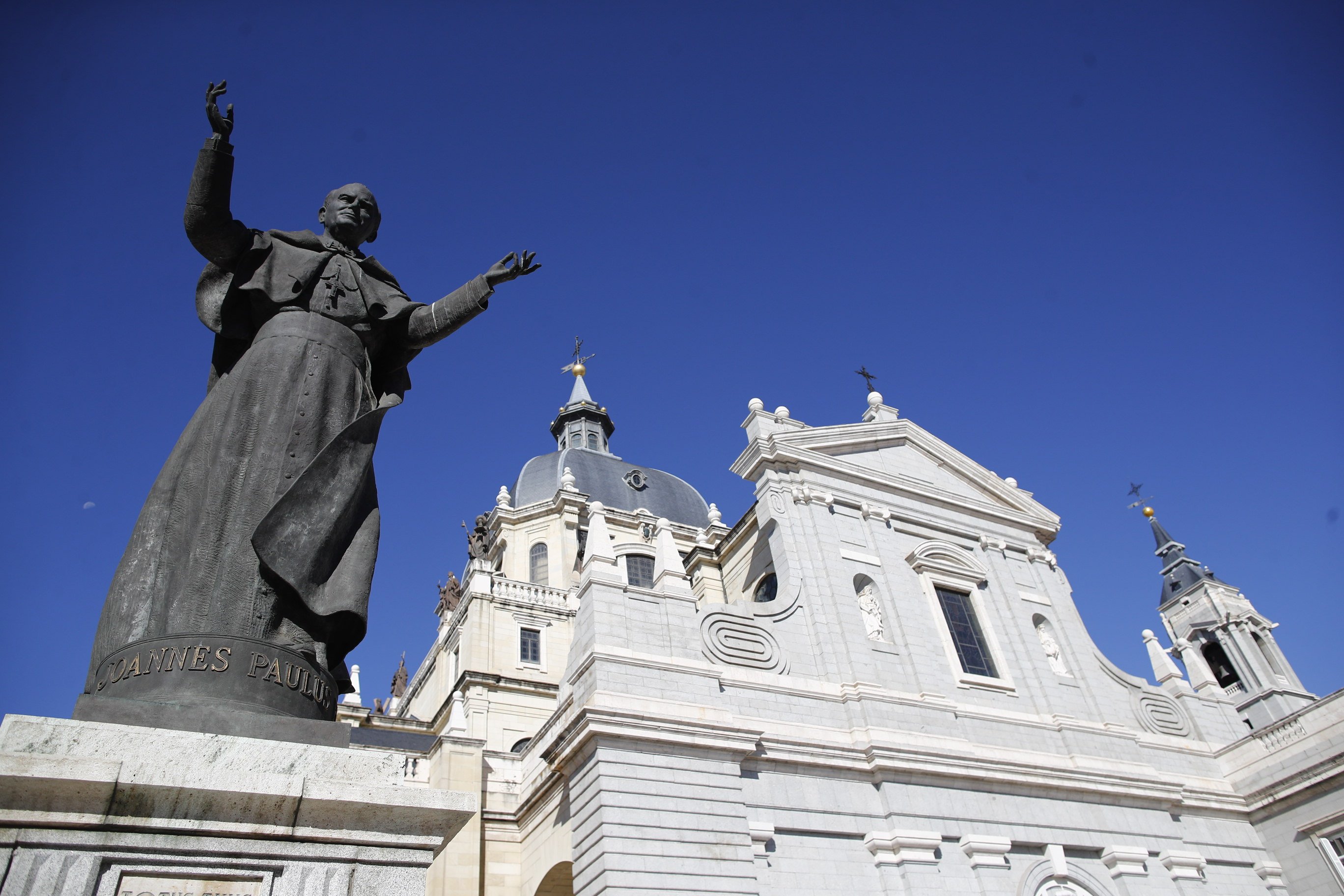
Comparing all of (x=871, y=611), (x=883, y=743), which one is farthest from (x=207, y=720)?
(x=871, y=611)

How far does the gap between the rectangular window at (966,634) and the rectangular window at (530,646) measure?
44.7 feet

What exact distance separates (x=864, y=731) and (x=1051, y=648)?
7437 millimetres

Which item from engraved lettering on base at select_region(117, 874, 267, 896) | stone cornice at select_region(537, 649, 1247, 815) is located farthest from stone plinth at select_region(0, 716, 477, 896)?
stone cornice at select_region(537, 649, 1247, 815)

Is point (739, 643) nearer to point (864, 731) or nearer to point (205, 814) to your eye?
point (864, 731)

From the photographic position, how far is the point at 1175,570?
48.6 m

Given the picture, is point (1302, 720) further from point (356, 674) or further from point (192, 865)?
point (356, 674)

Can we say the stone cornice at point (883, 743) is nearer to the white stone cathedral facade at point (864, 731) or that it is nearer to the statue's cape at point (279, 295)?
the white stone cathedral facade at point (864, 731)

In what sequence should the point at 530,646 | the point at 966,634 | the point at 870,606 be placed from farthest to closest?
the point at 530,646 < the point at 966,634 < the point at 870,606

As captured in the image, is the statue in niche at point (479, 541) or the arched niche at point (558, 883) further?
the statue in niche at point (479, 541)

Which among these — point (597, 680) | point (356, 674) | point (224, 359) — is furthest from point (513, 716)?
point (224, 359)

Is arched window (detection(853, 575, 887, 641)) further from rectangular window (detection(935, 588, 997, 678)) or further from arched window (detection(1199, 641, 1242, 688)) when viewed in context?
arched window (detection(1199, 641, 1242, 688))

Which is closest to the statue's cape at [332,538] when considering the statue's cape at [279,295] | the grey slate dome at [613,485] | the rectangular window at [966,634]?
the statue's cape at [279,295]

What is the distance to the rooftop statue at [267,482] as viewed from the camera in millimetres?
3635

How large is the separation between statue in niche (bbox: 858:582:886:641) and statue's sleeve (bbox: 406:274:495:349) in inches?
563
